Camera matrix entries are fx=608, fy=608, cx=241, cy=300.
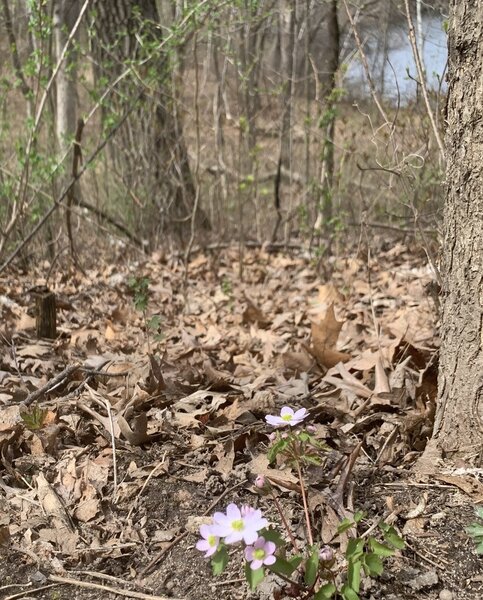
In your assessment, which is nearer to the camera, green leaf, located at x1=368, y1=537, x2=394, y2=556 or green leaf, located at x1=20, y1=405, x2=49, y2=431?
green leaf, located at x1=368, y1=537, x2=394, y2=556

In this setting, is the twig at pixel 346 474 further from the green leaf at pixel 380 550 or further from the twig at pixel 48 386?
the twig at pixel 48 386

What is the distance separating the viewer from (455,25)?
1.63 m

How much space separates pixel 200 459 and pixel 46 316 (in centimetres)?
164

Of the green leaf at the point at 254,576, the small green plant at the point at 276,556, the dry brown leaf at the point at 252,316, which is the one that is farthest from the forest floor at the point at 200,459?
the dry brown leaf at the point at 252,316

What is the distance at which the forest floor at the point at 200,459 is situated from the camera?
1.44 m

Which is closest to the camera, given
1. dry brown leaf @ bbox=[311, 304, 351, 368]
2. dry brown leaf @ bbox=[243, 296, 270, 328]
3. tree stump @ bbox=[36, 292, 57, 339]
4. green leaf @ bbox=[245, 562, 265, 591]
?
green leaf @ bbox=[245, 562, 265, 591]

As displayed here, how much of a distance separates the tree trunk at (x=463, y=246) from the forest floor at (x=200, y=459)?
6.2 inches

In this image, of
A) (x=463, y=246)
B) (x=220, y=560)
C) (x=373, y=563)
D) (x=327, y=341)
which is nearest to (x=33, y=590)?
(x=220, y=560)

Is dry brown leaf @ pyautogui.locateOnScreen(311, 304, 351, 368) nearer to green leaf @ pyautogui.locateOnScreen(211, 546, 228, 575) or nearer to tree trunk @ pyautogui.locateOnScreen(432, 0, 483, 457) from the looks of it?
tree trunk @ pyautogui.locateOnScreen(432, 0, 483, 457)

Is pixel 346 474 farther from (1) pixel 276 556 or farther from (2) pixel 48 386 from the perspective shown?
(2) pixel 48 386

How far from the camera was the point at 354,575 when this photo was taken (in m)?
1.18

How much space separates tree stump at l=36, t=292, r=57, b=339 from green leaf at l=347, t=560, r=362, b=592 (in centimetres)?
235

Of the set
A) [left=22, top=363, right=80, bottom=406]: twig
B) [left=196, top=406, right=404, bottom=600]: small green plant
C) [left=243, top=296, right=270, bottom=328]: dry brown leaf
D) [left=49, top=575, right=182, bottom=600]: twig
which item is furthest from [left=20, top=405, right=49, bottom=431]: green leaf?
[left=243, top=296, right=270, bottom=328]: dry brown leaf

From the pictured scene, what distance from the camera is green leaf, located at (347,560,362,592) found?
1.18 meters
